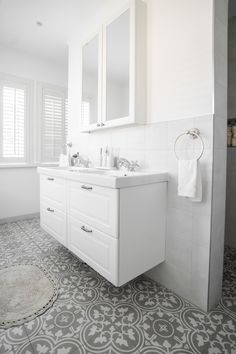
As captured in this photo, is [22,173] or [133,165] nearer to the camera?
[133,165]


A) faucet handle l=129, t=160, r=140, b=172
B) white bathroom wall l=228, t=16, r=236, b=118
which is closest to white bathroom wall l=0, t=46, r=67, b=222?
faucet handle l=129, t=160, r=140, b=172

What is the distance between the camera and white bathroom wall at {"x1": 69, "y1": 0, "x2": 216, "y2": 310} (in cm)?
139

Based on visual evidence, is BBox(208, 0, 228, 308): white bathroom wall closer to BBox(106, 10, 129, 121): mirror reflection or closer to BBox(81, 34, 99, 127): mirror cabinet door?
BBox(106, 10, 129, 121): mirror reflection

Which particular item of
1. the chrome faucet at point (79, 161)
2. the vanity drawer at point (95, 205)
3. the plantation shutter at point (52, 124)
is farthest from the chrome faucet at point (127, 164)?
the plantation shutter at point (52, 124)

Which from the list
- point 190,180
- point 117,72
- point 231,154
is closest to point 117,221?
point 190,180

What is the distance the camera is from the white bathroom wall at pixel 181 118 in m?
1.39

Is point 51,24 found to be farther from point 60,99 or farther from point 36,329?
point 36,329

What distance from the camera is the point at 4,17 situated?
2.34 m

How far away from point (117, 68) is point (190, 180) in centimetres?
124

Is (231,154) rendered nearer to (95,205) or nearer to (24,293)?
(95,205)

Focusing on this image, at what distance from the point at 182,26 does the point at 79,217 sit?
1619 millimetres

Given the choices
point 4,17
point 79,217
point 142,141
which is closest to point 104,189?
point 79,217

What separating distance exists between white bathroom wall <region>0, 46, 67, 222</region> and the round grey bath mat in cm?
150

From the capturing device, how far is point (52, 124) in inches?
139
